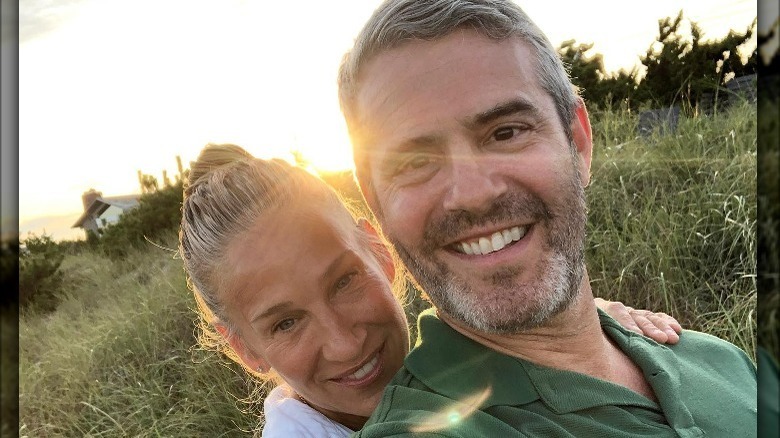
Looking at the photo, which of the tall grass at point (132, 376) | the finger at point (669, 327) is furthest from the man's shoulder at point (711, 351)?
the tall grass at point (132, 376)

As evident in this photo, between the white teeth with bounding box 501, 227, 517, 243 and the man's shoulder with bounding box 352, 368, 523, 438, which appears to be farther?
the white teeth with bounding box 501, 227, 517, 243

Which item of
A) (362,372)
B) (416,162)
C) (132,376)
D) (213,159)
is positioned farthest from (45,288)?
(416,162)

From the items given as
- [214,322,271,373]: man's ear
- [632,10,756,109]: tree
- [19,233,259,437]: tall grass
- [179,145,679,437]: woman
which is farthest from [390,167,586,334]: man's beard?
[632,10,756,109]: tree

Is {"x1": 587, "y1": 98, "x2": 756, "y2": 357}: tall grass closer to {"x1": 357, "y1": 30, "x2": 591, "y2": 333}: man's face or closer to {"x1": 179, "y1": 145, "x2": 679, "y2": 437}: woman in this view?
{"x1": 179, "y1": 145, "x2": 679, "y2": 437}: woman

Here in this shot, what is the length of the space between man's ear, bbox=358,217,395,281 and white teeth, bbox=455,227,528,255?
2.39 feet

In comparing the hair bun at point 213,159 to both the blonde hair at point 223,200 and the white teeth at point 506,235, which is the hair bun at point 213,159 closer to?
the blonde hair at point 223,200

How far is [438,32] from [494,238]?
1.49ft

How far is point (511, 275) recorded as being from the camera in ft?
4.47

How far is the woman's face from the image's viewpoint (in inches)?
68.9

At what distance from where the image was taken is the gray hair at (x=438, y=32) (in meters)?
1.44

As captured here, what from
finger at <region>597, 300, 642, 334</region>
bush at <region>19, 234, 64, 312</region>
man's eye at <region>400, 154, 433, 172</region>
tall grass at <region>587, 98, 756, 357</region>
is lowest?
bush at <region>19, 234, 64, 312</region>

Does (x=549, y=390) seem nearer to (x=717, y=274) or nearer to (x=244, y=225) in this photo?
(x=244, y=225)

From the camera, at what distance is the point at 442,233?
4.54 feet

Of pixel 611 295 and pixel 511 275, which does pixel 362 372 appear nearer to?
pixel 511 275
